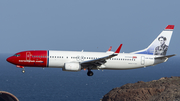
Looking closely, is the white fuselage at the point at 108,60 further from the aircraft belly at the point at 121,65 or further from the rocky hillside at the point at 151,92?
the rocky hillside at the point at 151,92

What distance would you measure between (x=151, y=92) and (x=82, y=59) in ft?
69.5

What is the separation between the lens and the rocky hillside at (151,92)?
229 ft

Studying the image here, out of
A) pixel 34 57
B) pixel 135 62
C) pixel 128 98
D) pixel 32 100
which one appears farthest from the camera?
pixel 32 100

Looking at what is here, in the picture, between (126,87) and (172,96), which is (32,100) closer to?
(126,87)

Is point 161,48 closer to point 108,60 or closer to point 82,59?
point 108,60

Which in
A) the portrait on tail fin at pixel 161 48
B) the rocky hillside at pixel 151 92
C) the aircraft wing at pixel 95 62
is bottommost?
the rocky hillside at pixel 151 92

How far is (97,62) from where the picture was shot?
61688 mm

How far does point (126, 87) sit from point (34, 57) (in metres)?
30.2

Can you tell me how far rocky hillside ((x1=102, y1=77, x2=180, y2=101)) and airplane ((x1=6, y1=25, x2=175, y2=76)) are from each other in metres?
9.03

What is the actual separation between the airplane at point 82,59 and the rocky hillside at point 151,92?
9025mm

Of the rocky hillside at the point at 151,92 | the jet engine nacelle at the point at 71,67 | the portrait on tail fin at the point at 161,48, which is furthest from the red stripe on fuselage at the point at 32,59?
the portrait on tail fin at the point at 161,48

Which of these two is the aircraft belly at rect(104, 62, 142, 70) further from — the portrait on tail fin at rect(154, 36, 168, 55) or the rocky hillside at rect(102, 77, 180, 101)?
the rocky hillside at rect(102, 77, 180, 101)

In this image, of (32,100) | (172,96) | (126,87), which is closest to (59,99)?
(32,100)

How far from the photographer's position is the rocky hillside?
69.7 meters
